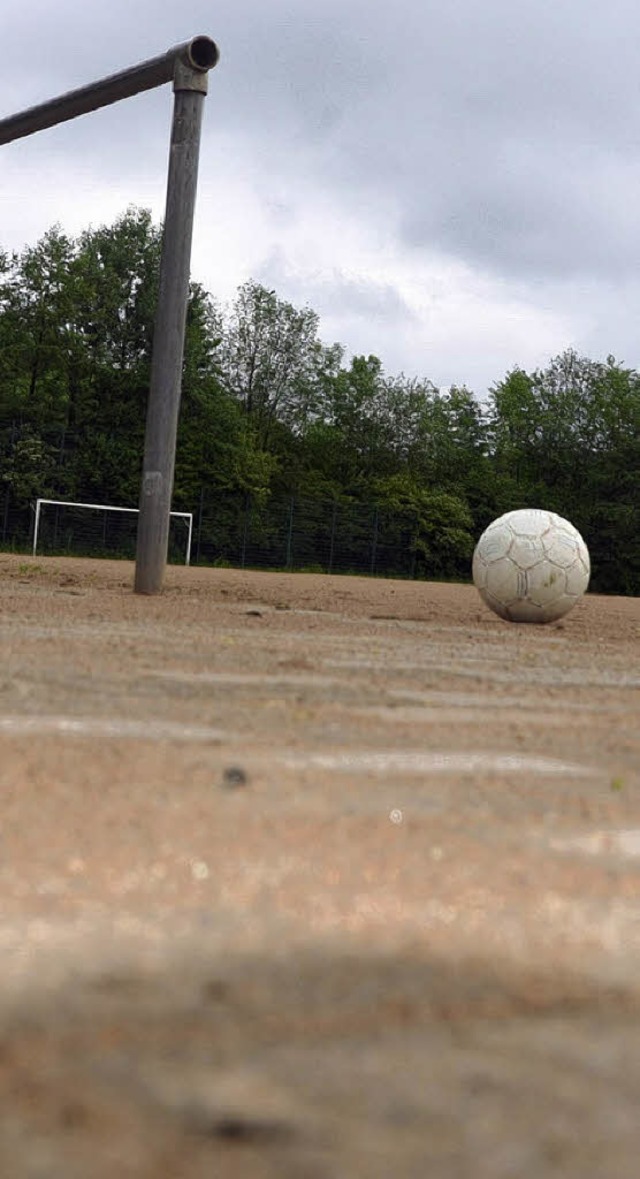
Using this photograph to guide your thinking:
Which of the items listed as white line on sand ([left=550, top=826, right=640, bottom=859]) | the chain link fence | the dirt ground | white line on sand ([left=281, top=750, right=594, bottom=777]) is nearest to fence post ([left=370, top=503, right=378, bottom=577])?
the chain link fence

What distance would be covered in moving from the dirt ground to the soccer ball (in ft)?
16.0

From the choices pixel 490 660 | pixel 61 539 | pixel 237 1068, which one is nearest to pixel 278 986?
pixel 237 1068

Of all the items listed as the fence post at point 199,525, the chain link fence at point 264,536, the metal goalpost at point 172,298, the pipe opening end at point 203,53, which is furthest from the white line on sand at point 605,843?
the fence post at point 199,525

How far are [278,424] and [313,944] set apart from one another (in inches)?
1672

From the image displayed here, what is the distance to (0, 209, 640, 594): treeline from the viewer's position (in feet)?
112

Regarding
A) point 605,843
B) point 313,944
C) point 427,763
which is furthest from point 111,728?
point 313,944

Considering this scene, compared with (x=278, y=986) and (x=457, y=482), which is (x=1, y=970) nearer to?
(x=278, y=986)

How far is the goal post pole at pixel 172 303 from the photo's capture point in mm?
7906

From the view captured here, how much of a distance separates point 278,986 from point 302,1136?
0.26 meters

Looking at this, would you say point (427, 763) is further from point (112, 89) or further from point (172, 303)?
point (112, 89)

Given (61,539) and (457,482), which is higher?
(457,482)

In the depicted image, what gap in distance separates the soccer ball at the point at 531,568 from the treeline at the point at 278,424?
22.9m

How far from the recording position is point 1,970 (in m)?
1.00

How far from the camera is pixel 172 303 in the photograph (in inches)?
312
